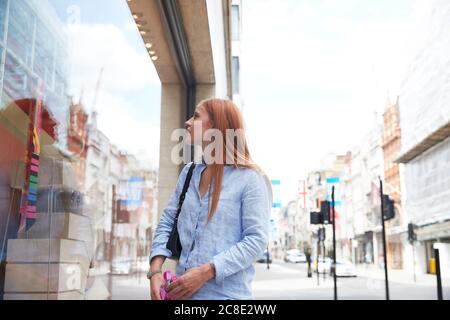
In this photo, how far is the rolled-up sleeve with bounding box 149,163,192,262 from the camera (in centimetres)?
92

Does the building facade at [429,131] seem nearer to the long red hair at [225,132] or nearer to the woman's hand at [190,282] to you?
the long red hair at [225,132]

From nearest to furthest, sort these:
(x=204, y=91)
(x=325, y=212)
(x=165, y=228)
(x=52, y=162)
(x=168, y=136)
Answer: 1. (x=165, y=228)
2. (x=52, y=162)
3. (x=168, y=136)
4. (x=204, y=91)
5. (x=325, y=212)

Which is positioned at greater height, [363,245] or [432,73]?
[432,73]

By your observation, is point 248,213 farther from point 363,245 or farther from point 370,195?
point 363,245

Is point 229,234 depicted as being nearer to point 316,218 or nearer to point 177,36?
point 177,36

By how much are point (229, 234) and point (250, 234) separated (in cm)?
4

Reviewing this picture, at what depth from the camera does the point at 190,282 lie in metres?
0.81

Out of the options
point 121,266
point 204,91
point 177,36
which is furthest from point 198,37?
point 121,266

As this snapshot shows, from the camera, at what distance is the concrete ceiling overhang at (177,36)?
2.73 meters

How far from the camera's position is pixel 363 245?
3077 centimetres

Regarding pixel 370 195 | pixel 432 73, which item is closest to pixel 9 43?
pixel 432 73

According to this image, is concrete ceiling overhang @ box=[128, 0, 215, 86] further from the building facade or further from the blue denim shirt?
the building facade

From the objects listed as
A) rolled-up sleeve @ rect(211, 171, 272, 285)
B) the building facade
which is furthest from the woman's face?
the building facade
